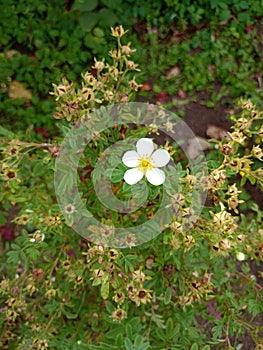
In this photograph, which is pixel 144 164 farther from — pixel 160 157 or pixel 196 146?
pixel 196 146

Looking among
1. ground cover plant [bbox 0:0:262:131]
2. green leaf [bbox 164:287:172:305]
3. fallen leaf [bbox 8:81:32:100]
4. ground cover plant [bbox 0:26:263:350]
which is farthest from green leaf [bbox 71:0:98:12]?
green leaf [bbox 164:287:172:305]

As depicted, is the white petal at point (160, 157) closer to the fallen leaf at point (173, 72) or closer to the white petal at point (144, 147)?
the white petal at point (144, 147)

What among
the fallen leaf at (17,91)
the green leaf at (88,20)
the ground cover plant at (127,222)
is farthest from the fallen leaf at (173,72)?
the ground cover plant at (127,222)

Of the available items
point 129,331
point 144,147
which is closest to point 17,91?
point 144,147

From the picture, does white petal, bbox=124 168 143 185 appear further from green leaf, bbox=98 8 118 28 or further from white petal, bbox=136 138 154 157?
green leaf, bbox=98 8 118 28

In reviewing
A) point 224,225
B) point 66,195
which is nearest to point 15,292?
point 66,195

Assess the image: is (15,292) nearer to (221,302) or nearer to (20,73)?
(221,302)
